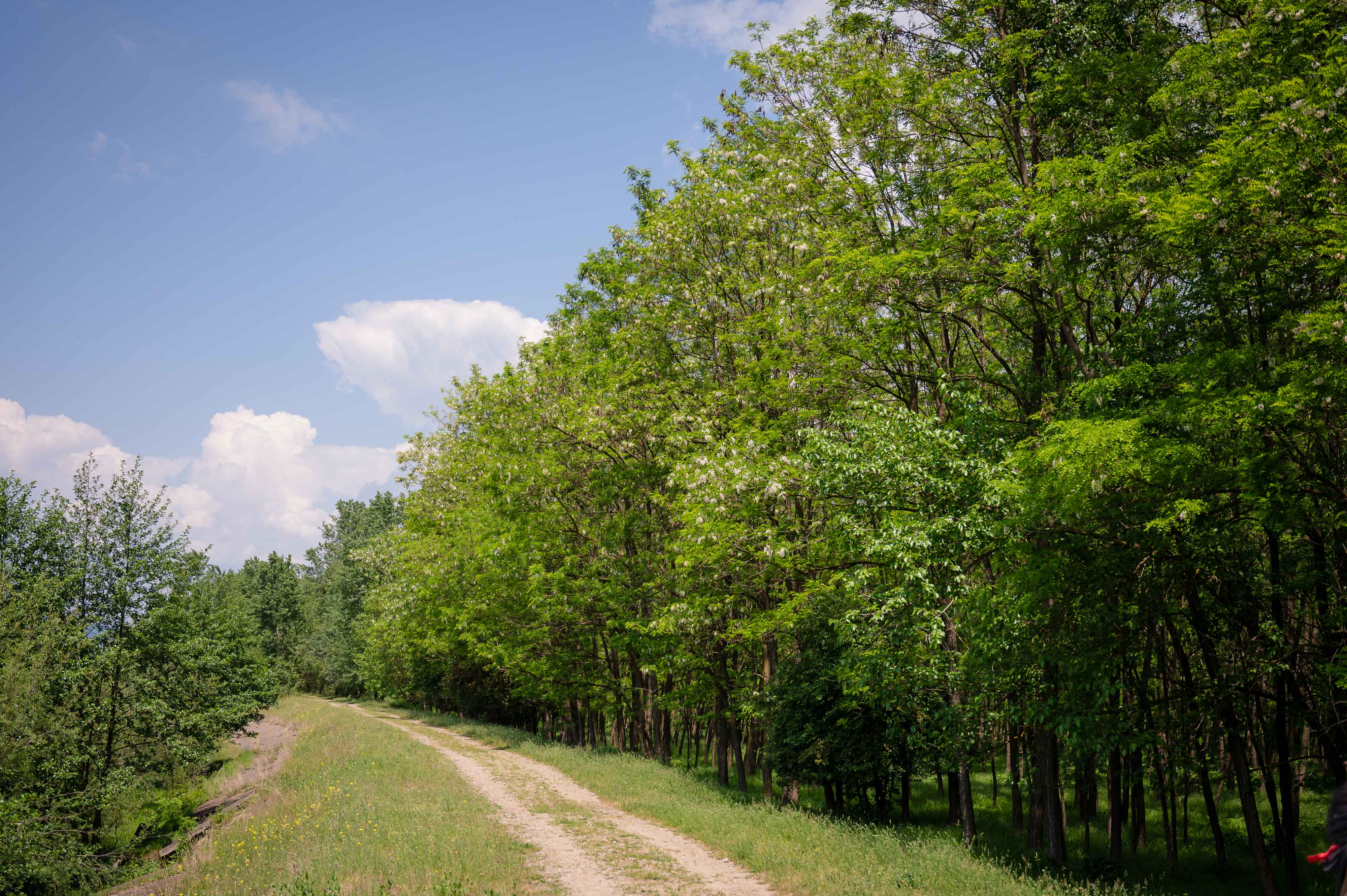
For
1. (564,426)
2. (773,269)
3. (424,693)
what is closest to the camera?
(773,269)

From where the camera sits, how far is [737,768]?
2202cm

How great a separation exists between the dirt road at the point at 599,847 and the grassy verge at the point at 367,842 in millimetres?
564

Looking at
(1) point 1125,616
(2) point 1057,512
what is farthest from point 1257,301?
(1) point 1125,616

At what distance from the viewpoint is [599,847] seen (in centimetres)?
1388

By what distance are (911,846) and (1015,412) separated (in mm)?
9080

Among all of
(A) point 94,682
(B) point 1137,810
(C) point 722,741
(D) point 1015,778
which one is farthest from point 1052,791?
(A) point 94,682

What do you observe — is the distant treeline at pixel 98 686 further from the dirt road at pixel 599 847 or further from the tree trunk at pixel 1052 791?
the tree trunk at pixel 1052 791

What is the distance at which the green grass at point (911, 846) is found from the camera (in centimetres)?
1057

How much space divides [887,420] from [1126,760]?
11.3m

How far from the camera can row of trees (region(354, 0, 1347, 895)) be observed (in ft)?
32.6

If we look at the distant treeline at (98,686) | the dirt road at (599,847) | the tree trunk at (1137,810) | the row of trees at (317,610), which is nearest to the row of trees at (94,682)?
the distant treeline at (98,686)

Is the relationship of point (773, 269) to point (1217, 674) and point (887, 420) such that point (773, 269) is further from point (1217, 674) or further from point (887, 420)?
point (1217, 674)

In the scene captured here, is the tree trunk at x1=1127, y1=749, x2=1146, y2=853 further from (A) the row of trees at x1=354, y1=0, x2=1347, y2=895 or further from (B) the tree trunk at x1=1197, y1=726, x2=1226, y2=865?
(B) the tree trunk at x1=1197, y1=726, x2=1226, y2=865

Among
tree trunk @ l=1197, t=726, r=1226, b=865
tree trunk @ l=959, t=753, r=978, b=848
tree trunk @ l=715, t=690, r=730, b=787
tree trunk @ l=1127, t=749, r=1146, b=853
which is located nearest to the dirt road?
tree trunk @ l=715, t=690, r=730, b=787
